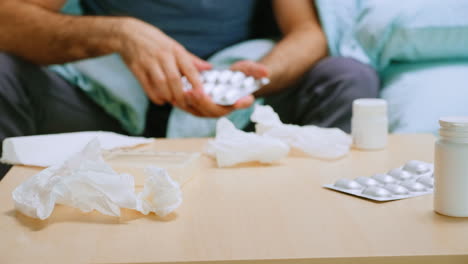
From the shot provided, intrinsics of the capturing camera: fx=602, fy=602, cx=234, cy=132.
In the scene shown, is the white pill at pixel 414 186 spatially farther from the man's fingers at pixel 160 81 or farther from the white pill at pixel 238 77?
the man's fingers at pixel 160 81

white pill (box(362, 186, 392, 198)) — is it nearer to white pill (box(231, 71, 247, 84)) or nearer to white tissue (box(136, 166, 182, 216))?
white tissue (box(136, 166, 182, 216))

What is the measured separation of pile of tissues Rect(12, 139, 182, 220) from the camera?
683 millimetres

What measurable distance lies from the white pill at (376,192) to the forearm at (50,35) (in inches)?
32.5

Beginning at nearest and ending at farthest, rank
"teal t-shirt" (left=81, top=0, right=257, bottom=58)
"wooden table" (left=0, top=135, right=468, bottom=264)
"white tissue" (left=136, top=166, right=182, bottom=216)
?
"wooden table" (left=0, top=135, right=468, bottom=264) < "white tissue" (left=136, top=166, right=182, bottom=216) < "teal t-shirt" (left=81, top=0, right=257, bottom=58)

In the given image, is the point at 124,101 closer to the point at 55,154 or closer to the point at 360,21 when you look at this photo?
the point at 55,154

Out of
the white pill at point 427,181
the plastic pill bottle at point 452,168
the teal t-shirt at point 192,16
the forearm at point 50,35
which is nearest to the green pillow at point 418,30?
the teal t-shirt at point 192,16

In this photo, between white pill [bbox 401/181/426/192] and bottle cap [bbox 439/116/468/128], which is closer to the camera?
bottle cap [bbox 439/116/468/128]

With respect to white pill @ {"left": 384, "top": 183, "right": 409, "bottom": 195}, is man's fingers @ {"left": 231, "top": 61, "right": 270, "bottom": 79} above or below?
below

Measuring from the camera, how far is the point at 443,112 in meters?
1.30

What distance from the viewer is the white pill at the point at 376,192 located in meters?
0.72

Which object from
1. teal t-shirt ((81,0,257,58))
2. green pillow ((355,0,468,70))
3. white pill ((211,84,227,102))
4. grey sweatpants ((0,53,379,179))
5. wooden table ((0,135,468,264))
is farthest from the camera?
teal t-shirt ((81,0,257,58))

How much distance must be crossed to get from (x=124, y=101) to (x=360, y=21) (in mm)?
638

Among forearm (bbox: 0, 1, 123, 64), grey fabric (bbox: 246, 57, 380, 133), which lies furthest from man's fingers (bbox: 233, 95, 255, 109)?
forearm (bbox: 0, 1, 123, 64)

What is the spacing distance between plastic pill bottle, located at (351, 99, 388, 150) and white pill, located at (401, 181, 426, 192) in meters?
0.25
